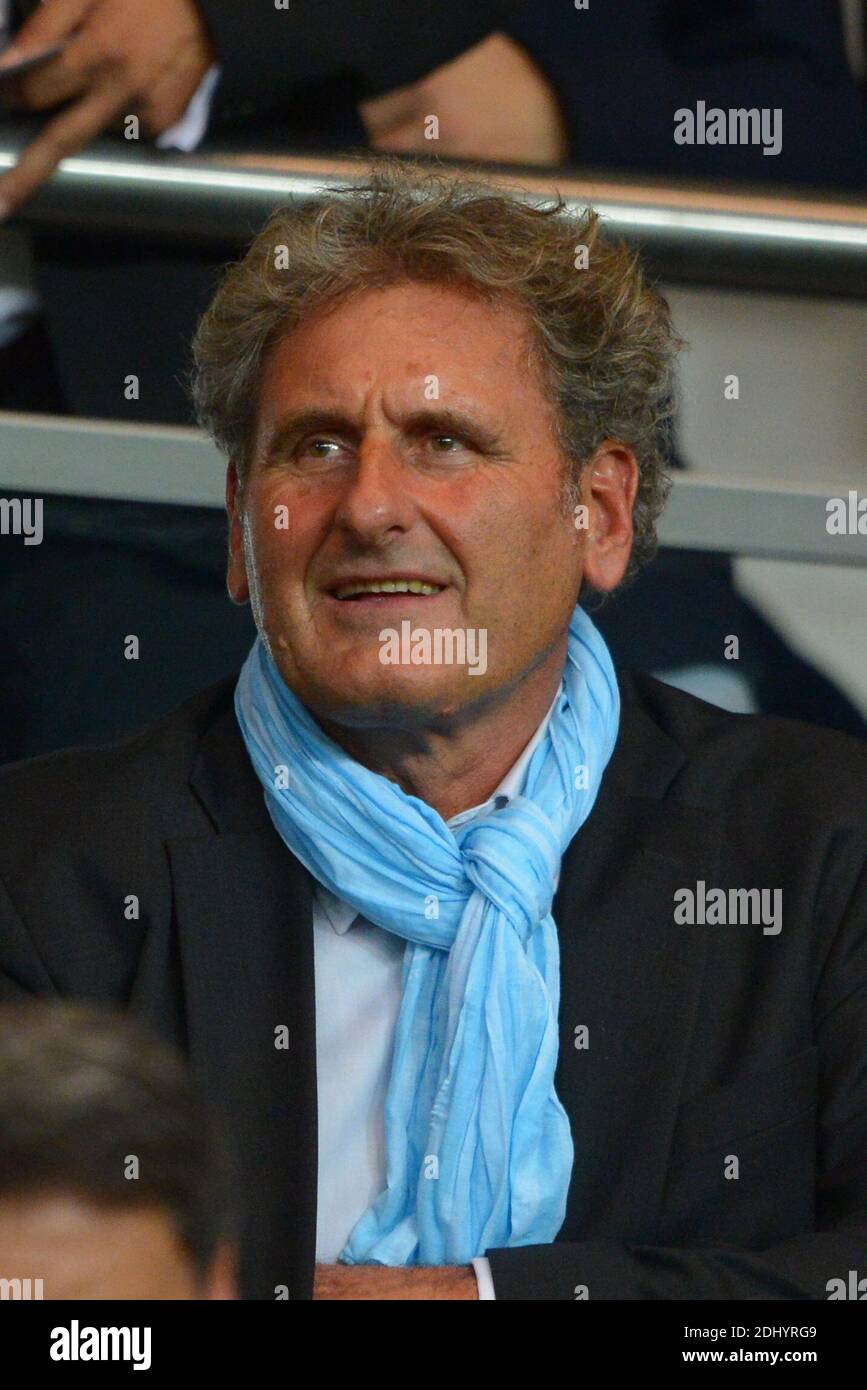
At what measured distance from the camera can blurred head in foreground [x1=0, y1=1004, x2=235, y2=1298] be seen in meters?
0.78

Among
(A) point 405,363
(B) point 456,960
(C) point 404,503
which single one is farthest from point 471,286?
(B) point 456,960

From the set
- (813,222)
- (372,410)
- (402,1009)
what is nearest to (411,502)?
(372,410)

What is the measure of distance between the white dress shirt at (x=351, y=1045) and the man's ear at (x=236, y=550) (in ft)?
0.90

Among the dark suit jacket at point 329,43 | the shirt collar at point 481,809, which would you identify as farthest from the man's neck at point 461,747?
the dark suit jacket at point 329,43

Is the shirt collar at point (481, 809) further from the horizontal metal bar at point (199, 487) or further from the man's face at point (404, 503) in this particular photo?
the horizontal metal bar at point (199, 487)

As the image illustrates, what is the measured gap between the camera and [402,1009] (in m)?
1.54

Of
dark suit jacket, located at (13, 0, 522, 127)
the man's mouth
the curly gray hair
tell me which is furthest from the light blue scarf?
dark suit jacket, located at (13, 0, 522, 127)

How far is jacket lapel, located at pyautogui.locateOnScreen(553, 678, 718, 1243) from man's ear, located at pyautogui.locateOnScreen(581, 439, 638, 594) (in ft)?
0.58

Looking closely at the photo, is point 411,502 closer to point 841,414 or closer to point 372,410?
point 372,410

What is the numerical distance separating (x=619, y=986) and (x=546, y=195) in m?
0.77

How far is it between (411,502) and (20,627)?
0.53 meters

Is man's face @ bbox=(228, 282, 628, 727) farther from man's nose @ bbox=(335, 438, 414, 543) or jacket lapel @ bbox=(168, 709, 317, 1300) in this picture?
jacket lapel @ bbox=(168, 709, 317, 1300)

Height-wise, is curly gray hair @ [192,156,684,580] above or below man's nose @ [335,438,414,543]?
above

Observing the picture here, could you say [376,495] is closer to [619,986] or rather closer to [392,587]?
[392,587]
